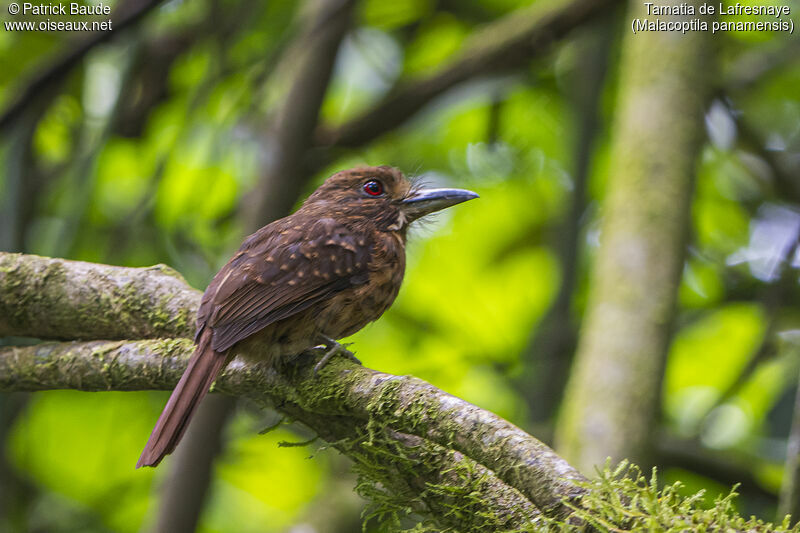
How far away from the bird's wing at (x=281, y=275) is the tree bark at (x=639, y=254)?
747 millimetres

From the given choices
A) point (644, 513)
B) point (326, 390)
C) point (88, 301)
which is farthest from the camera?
point (88, 301)

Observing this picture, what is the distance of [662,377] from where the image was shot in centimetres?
243

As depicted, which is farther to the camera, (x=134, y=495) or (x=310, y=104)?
(x=134, y=495)

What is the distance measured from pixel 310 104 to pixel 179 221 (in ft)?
2.76

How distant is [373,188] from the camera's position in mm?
2572

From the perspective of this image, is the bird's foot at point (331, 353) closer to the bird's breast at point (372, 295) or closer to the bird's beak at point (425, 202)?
the bird's breast at point (372, 295)

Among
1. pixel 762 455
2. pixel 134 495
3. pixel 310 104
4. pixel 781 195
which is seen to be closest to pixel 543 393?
pixel 762 455

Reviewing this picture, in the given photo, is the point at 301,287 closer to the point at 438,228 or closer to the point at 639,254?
the point at 639,254

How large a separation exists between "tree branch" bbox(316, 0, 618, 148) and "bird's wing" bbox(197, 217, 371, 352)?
1593 millimetres

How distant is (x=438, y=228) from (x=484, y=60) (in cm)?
84

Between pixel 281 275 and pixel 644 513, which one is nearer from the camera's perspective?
pixel 644 513

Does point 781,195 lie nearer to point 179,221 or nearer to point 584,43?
point 584,43

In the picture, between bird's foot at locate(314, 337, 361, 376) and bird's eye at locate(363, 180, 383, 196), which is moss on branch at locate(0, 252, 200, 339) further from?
bird's eye at locate(363, 180, 383, 196)

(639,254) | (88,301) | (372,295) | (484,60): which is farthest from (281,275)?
(484,60)
